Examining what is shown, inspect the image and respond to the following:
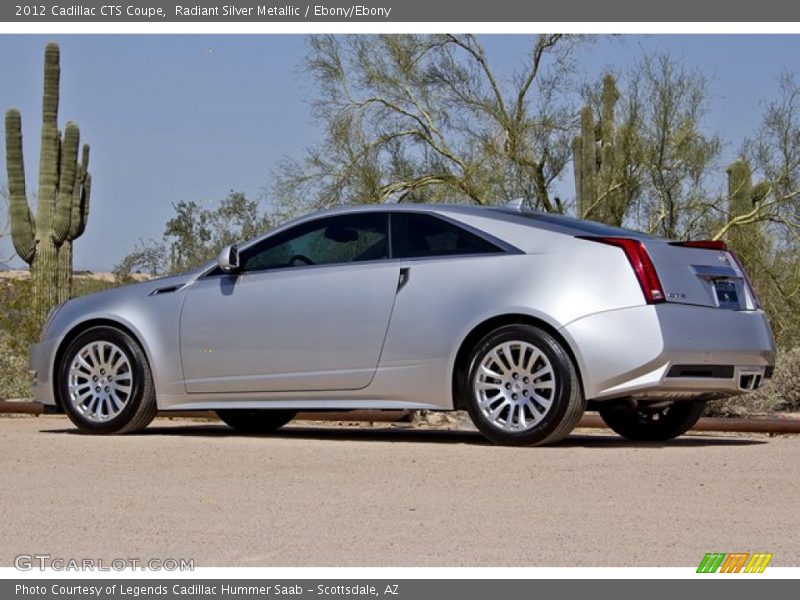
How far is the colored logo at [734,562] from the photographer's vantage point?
17.5 feet

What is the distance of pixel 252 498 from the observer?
284 inches

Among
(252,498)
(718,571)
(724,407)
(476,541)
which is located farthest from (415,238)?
(724,407)

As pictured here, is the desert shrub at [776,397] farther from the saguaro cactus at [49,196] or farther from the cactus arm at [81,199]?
the cactus arm at [81,199]

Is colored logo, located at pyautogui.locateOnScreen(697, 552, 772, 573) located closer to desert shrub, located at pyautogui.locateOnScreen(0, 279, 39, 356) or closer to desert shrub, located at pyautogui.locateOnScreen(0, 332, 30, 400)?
desert shrub, located at pyautogui.locateOnScreen(0, 332, 30, 400)

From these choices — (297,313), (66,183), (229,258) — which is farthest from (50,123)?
(297,313)

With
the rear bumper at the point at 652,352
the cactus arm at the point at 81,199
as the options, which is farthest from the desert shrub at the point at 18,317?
the rear bumper at the point at 652,352

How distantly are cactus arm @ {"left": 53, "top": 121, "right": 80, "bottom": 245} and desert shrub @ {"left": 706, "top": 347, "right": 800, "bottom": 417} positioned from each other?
1363cm

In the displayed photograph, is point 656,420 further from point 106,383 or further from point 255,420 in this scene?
point 106,383

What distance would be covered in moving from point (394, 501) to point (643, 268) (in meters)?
2.71

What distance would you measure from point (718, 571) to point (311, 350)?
493 cm

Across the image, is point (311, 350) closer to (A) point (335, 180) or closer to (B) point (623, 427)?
(B) point (623, 427)

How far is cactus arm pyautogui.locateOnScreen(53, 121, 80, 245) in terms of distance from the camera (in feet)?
84.7

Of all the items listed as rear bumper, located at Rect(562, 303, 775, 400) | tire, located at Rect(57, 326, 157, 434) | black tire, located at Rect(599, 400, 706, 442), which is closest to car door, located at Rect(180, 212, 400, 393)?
tire, located at Rect(57, 326, 157, 434)

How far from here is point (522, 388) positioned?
9164mm
